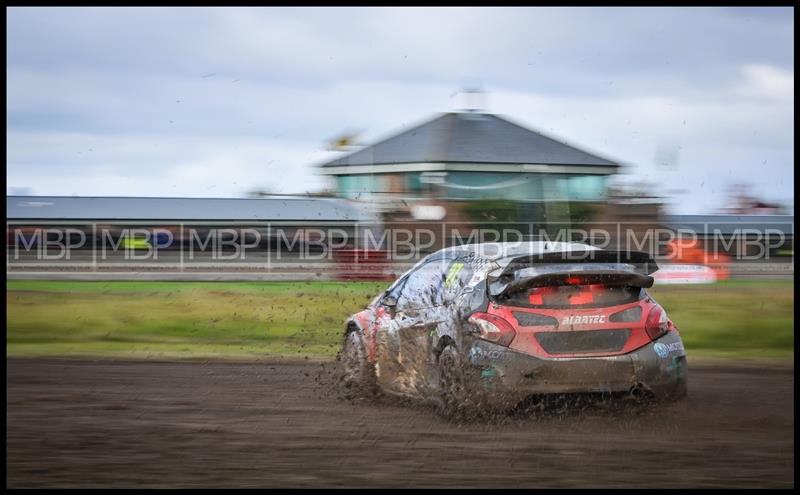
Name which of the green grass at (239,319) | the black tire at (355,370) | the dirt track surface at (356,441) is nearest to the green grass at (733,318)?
the green grass at (239,319)

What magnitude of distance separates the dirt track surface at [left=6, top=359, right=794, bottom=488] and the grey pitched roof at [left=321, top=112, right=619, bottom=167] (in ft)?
77.1

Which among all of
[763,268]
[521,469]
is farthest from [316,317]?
[763,268]

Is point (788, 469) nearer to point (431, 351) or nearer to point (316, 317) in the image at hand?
point (431, 351)

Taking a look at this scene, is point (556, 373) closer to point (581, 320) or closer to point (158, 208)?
point (581, 320)

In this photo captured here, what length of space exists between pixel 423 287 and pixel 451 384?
113 cm

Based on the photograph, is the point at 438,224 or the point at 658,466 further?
the point at 438,224

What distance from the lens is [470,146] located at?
3378 cm

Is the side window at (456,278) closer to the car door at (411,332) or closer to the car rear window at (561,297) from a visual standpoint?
the car door at (411,332)

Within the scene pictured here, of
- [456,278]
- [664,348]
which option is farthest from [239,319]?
[664,348]

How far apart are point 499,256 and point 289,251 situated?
96.7 ft

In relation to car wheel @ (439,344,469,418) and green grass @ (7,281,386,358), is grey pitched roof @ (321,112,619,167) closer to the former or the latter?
green grass @ (7,281,386,358)

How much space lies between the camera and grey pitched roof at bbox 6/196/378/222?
40594 millimetres

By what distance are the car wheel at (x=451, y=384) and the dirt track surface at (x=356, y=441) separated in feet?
0.53

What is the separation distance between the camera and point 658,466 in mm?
6230
